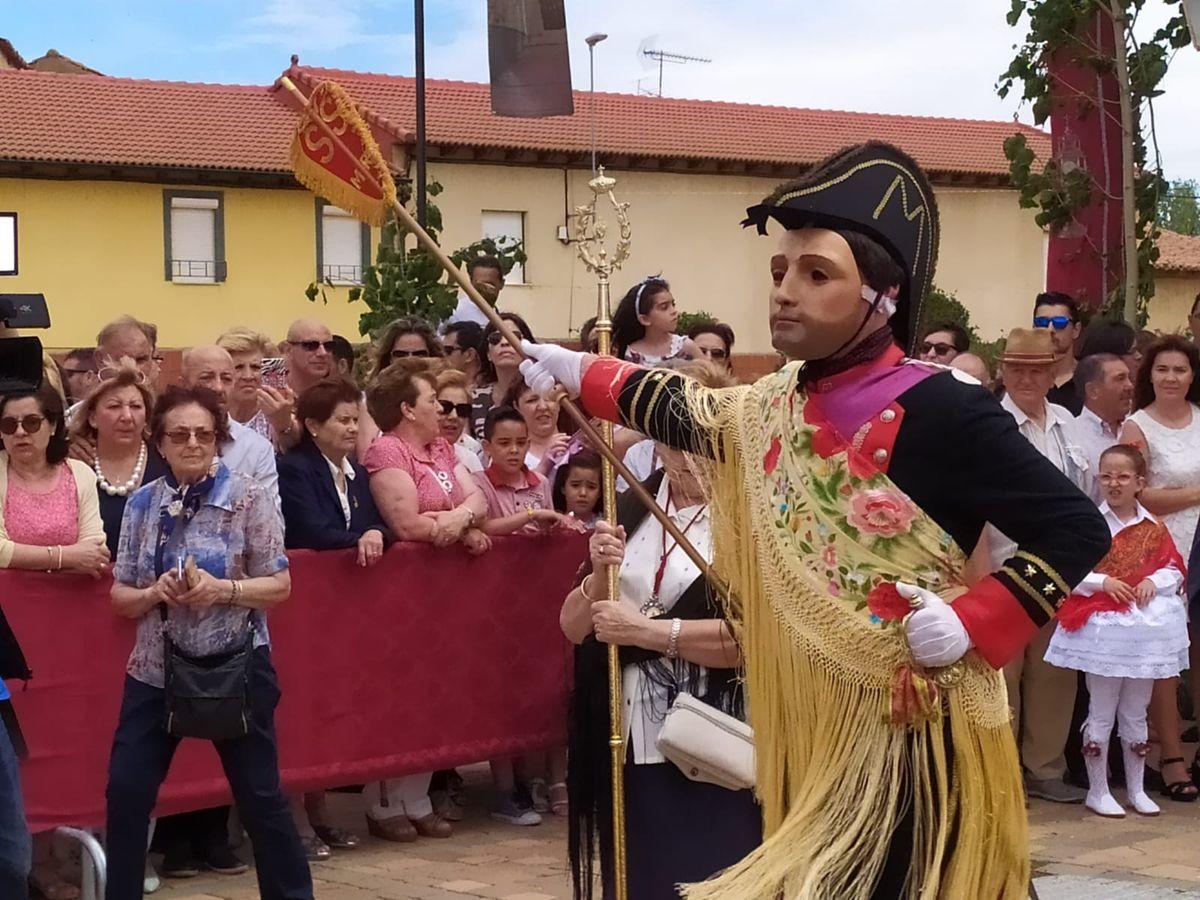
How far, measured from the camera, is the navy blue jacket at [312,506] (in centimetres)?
679

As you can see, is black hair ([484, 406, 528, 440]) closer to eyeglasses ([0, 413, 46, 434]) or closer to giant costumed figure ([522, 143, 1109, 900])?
eyeglasses ([0, 413, 46, 434])

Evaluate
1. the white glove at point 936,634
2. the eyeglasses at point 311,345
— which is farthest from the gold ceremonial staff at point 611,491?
the eyeglasses at point 311,345

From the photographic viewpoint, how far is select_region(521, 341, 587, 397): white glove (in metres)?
3.99

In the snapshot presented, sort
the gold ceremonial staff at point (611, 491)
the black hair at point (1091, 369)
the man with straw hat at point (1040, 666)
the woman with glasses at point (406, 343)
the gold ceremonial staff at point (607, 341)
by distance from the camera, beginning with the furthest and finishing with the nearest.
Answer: the black hair at point (1091, 369) < the woman with glasses at point (406, 343) < the man with straw hat at point (1040, 666) < the gold ceremonial staff at point (611, 491) < the gold ceremonial staff at point (607, 341)

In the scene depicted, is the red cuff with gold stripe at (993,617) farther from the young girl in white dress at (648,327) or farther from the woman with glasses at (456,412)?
the young girl in white dress at (648,327)

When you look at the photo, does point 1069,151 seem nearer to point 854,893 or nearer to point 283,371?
point 283,371

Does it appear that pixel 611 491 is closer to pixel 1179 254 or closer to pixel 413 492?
pixel 413 492

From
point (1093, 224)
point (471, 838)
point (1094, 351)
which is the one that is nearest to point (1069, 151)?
point (1093, 224)

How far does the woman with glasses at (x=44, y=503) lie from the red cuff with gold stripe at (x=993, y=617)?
356 centimetres

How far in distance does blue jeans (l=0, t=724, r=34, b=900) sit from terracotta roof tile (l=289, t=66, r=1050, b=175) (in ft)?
93.4

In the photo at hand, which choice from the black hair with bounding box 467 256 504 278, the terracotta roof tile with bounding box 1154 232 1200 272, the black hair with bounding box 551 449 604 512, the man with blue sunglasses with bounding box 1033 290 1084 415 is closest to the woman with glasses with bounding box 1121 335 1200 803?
the man with blue sunglasses with bounding box 1033 290 1084 415

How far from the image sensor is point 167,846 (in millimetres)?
6660

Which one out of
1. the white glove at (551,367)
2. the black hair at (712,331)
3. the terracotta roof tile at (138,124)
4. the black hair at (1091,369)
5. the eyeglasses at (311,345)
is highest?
the terracotta roof tile at (138,124)

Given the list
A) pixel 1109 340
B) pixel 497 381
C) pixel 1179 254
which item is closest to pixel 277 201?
pixel 1179 254
